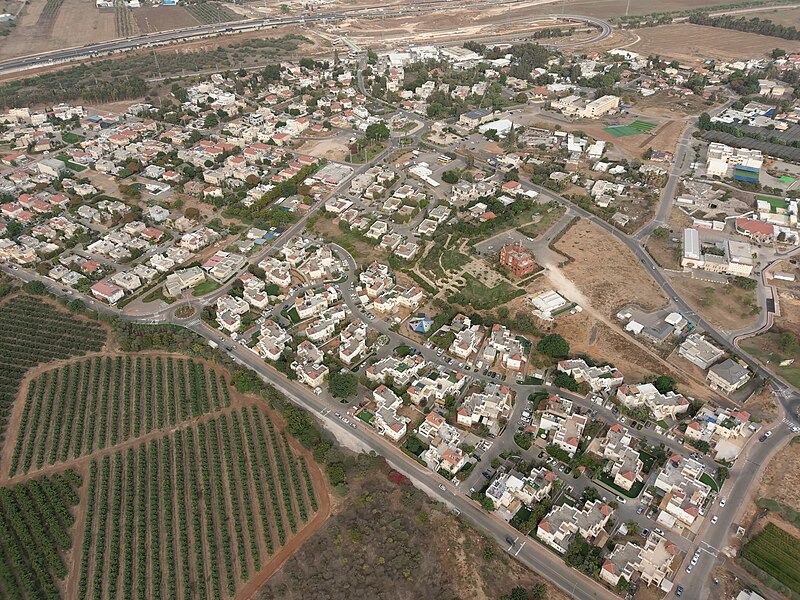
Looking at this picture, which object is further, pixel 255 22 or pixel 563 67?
pixel 255 22

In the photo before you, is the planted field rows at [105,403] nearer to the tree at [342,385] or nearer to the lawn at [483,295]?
the tree at [342,385]

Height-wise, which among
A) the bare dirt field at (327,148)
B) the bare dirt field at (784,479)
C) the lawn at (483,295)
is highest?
the bare dirt field at (327,148)

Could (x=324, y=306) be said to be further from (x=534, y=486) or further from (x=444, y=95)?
(x=444, y=95)

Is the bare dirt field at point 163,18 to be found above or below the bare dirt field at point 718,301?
above

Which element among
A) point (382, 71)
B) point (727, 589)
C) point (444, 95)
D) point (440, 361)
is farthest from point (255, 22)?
point (727, 589)

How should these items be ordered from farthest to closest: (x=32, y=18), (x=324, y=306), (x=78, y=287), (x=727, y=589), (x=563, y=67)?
(x=32, y=18) < (x=563, y=67) < (x=78, y=287) < (x=324, y=306) < (x=727, y=589)

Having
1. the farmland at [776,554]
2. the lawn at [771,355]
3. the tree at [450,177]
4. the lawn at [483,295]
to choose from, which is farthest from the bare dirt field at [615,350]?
the tree at [450,177]

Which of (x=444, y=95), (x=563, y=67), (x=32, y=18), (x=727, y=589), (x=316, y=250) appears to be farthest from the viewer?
(x=32, y=18)
